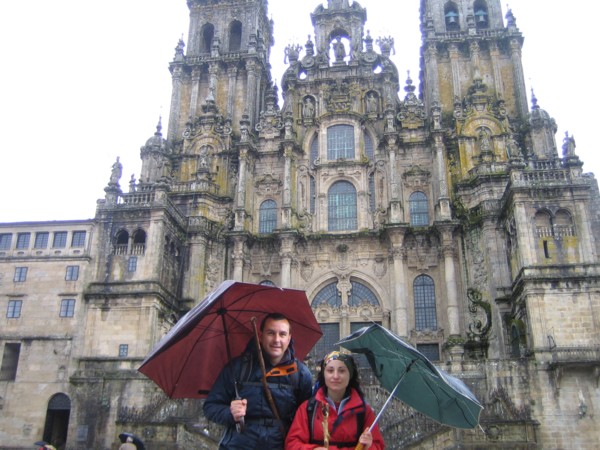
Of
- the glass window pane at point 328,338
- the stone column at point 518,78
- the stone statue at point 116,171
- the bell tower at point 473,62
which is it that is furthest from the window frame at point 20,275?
the stone column at point 518,78

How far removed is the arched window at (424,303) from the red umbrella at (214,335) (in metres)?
26.9

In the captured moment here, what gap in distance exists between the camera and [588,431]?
79.0ft

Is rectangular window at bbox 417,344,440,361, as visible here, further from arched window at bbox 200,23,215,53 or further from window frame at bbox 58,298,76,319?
arched window at bbox 200,23,215,53

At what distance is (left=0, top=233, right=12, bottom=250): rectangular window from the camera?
3131 centimetres

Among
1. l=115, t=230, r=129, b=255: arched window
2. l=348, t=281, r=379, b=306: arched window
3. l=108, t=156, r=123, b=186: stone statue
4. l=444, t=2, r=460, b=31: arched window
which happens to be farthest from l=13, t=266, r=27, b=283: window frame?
l=444, t=2, r=460, b=31: arched window

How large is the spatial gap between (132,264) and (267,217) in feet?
32.3

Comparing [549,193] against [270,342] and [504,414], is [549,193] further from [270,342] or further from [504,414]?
[270,342]

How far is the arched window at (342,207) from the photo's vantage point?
36.0 m

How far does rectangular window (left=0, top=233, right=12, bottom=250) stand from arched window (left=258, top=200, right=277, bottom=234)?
14013mm

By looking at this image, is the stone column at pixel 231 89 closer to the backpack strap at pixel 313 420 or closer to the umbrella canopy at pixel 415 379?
the umbrella canopy at pixel 415 379

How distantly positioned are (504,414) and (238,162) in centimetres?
2215

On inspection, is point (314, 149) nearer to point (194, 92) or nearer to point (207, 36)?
point (194, 92)

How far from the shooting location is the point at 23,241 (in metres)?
31.3

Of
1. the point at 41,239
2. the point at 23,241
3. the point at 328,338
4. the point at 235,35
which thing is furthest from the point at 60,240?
the point at 235,35
